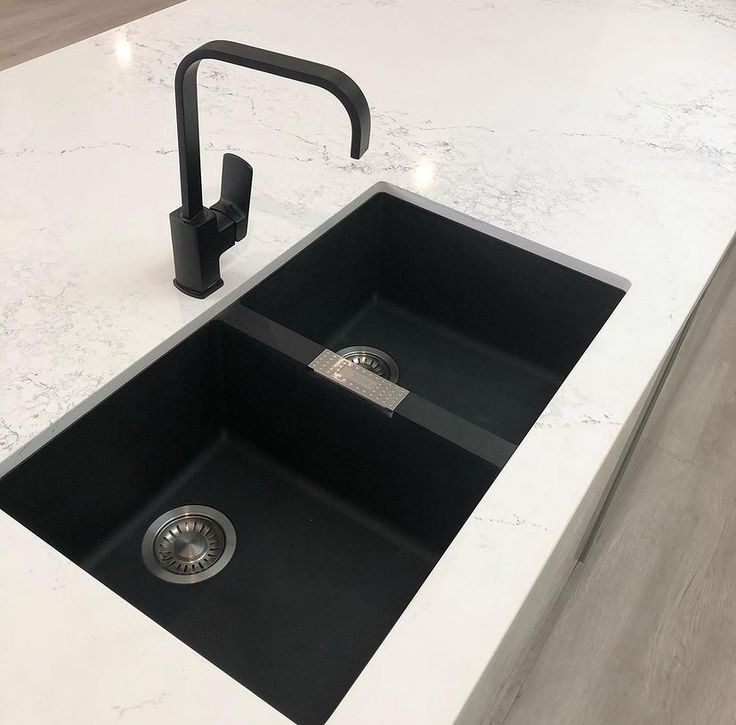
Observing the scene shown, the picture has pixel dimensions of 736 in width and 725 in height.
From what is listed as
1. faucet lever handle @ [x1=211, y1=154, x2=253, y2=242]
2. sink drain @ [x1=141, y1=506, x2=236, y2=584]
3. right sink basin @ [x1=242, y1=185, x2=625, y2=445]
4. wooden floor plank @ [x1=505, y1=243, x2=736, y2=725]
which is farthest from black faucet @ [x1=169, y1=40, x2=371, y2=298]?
wooden floor plank @ [x1=505, y1=243, x2=736, y2=725]

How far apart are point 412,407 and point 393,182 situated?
0.45 metres

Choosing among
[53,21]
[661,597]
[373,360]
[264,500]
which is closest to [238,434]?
[264,500]

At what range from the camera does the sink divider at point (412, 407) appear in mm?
843

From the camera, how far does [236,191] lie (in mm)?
932

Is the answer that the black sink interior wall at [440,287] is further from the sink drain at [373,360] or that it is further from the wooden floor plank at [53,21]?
the wooden floor plank at [53,21]

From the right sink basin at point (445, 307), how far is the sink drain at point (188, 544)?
0.30 meters

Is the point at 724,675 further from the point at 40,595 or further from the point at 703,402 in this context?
the point at 40,595

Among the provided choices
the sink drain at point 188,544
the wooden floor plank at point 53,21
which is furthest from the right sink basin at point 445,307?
the wooden floor plank at point 53,21

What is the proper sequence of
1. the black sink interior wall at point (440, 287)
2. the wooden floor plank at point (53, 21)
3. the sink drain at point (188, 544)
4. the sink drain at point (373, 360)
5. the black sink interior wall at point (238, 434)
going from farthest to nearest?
1. the wooden floor plank at point (53, 21)
2. the sink drain at point (373, 360)
3. the black sink interior wall at point (440, 287)
4. the sink drain at point (188, 544)
5. the black sink interior wall at point (238, 434)

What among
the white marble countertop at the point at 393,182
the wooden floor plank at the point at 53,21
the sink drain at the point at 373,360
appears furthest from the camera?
the wooden floor plank at the point at 53,21

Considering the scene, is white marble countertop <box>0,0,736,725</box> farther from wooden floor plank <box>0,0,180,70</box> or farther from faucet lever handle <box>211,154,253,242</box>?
wooden floor plank <box>0,0,180,70</box>

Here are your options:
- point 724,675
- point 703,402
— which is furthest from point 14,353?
point 703,402

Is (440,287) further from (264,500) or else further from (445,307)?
(264,500)

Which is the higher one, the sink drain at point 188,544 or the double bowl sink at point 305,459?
the double bowl sink at point 305,459
